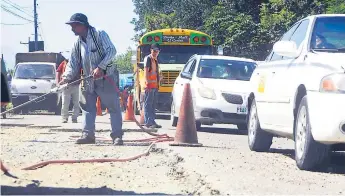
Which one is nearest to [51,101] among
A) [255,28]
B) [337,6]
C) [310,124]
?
[337,6]

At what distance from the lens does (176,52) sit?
906 inches

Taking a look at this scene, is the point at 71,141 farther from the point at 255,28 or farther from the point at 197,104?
the point at 255,28

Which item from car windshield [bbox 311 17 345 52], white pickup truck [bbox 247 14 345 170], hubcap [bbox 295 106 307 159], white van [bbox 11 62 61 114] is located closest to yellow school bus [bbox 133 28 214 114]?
white van [bbox 11 62 61 114]

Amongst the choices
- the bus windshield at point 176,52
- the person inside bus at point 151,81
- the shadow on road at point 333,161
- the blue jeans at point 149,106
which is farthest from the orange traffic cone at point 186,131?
the bus windshield at point 176,52

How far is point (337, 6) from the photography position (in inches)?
1115

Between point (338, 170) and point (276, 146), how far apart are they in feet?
11.9

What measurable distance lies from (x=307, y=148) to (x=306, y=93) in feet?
2.02

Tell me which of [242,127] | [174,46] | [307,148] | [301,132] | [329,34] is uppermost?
[174,46]

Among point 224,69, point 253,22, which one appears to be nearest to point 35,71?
point 224,69

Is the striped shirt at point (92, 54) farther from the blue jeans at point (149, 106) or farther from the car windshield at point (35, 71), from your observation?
the car windshield at point (35, 71)

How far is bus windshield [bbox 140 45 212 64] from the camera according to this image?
23.0 metres

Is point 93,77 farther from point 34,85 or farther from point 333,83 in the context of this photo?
point 34,85

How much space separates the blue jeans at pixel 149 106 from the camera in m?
16.2

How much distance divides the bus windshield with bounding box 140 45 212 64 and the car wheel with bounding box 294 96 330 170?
14368 mm
